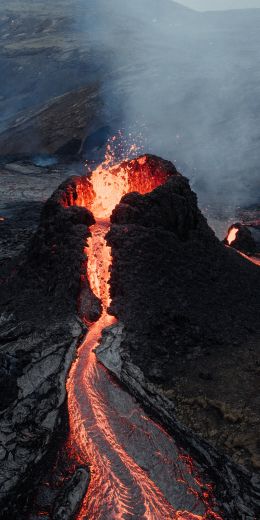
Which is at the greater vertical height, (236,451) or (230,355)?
(230,355)

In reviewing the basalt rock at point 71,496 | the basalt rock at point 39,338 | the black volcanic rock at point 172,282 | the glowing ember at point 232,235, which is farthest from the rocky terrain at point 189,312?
the glowing ember at point 232,235

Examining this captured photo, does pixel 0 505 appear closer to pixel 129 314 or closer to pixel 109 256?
pixel 129 314

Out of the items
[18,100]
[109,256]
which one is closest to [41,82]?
[18,100]

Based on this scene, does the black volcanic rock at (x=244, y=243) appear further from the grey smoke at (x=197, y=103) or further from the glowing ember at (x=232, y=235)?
the grey smoke at (x=197, y=103)

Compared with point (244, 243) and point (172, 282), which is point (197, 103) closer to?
point (244, 243)

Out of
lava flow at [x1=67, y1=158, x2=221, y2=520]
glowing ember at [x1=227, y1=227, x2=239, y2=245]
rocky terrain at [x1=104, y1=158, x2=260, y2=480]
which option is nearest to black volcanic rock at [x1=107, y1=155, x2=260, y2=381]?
rocky terrain at [x1=104, y1=158, x2=260, y2=480]

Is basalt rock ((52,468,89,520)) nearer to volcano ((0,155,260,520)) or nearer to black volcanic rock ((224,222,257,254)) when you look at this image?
volcano ((0,155,260,520))
